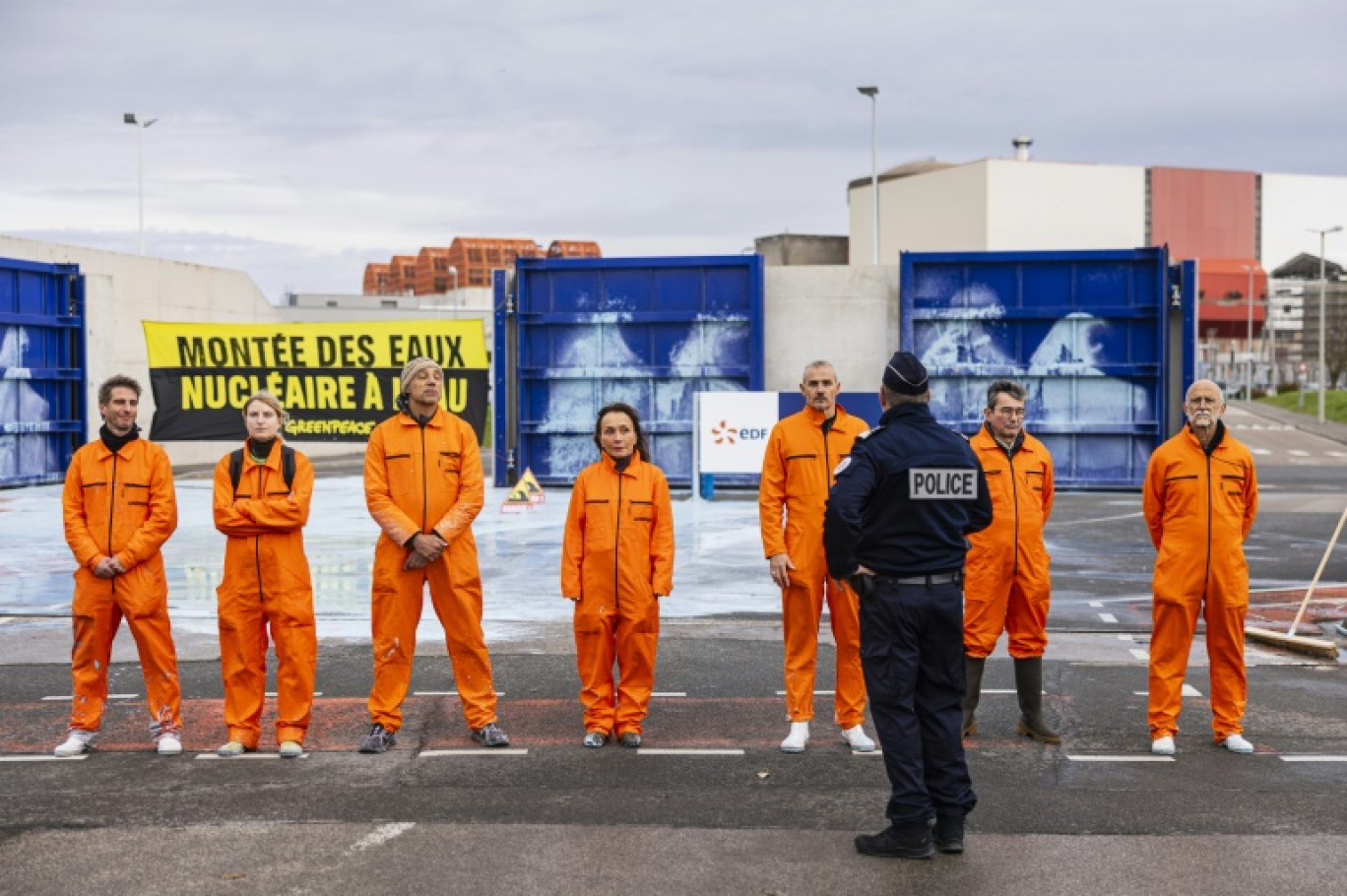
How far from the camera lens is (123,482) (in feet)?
24.4

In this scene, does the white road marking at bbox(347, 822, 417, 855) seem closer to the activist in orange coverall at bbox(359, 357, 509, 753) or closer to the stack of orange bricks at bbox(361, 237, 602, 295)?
the activist in orange coverall at bbox(359, 357, 509, 753)

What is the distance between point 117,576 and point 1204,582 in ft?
17.6

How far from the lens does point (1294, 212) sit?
101 meters

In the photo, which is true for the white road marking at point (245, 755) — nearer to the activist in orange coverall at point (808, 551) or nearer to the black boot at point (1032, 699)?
the activist in orange coverall at point (808, 551)

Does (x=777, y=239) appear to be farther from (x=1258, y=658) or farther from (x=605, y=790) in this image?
(x=605, y=790)

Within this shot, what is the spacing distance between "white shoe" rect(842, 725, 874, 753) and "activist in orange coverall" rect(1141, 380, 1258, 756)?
1.37 meters

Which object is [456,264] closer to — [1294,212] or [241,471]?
[1294,212]

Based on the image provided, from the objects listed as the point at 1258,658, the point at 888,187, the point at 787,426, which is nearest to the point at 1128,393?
the point at 1258,658

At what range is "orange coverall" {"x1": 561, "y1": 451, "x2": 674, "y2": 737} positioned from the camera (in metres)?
7.42

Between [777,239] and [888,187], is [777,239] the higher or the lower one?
the lower one

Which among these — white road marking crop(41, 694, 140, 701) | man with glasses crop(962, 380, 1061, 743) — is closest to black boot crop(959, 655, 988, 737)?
man with glasses crop(962, 380, 1061, 743)

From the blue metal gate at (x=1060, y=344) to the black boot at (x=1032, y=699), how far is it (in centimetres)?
1294

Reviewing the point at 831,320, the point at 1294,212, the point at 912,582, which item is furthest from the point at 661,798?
the point at 1294,212

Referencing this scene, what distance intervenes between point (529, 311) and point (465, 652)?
14013 millimetres
